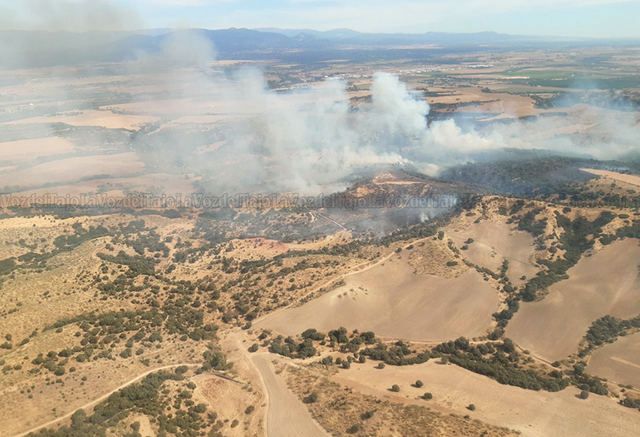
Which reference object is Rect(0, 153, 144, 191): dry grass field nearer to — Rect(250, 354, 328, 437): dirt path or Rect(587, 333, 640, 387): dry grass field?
Rect(250, 354, 328, 437): dirt path

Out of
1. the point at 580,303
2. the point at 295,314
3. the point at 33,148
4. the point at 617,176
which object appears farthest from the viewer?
the point at 33,148

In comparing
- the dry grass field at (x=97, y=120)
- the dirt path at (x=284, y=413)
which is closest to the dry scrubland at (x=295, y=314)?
the dirt path at (x=284, y=413)

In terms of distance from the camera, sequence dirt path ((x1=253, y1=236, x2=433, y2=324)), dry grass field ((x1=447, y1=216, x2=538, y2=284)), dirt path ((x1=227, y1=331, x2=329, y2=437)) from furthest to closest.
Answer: dry grass field ((x1=447, y1=216, x2=538, y2=284)) < dirt path ((x1=253, y1=236, x2=433, y2=324)) < dirt path ((x1=227, y1=331, x2=329, y2=437))

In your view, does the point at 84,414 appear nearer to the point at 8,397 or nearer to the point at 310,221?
the point at 8,397

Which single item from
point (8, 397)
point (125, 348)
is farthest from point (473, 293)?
point (8, 397)

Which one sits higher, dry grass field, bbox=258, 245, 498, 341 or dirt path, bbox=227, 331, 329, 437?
dirt path, bbox=227, 331, 329, 437

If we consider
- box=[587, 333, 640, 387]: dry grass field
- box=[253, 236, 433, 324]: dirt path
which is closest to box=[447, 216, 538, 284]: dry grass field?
box=[253, 236, 433, 324]: dirt path

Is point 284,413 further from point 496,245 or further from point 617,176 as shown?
point 617,176

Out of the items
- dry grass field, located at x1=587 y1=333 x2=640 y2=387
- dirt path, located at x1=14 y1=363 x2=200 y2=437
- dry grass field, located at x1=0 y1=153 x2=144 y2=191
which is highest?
dry grass field, located at x1=0 y1=153 x2=144 y2=191

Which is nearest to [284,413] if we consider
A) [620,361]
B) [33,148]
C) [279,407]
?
[279,407]

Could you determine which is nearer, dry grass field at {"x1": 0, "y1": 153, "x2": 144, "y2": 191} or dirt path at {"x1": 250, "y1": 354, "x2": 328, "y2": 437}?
dirt path at {"x1": 250, "y1": 354, "x2": 328, "y2": 437}
